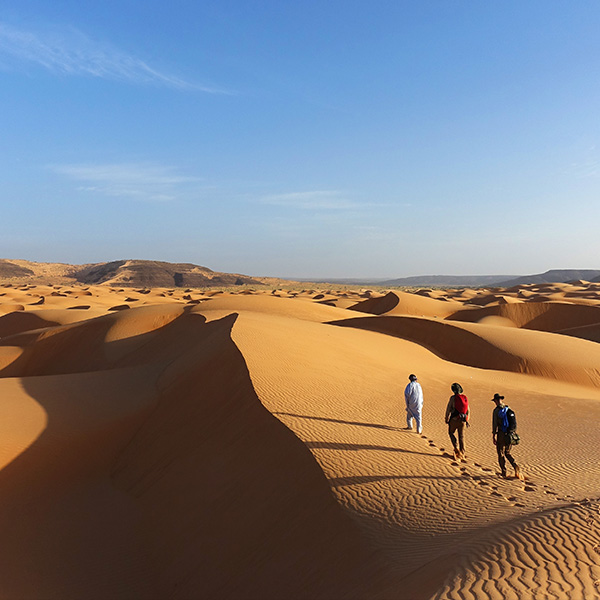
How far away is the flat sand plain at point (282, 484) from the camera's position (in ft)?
15.7

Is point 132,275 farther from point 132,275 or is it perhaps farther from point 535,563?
point 535,563

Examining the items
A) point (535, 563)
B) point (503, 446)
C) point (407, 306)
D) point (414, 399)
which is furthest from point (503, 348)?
point (407, 306)

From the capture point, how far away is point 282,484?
7.12 m

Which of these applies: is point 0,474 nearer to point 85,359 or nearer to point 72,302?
point 85,359

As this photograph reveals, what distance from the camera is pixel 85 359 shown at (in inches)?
854

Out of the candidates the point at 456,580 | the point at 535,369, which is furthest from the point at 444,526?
the point at 535,369

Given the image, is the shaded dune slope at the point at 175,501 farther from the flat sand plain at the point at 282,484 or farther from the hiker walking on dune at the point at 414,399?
the hiker walking on dune at the point at 414,399

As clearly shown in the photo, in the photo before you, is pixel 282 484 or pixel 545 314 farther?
pixel 545 314

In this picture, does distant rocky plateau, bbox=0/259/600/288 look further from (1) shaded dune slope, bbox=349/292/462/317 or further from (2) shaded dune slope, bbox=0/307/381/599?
(2) shaded dune slope, bbox=0/307/381/599

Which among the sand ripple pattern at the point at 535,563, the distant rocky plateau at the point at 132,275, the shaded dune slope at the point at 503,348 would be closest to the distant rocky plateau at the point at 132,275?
the distant rocky plateau at the point at 132,275

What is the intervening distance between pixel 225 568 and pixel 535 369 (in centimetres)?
1769

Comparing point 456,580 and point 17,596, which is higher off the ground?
point 456,580

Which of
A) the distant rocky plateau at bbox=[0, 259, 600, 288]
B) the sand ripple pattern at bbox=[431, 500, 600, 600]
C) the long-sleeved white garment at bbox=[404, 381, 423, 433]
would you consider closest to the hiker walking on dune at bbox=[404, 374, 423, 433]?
the long-sleeved white garment at bbox=[404, 381, 423, 433]

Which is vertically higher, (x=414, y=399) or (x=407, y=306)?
(x=414, y=399)
